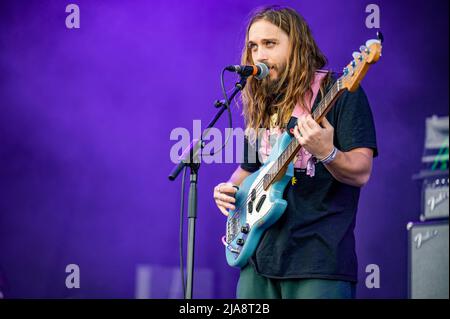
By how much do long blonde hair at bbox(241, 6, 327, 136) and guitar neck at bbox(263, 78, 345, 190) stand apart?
0.61ft

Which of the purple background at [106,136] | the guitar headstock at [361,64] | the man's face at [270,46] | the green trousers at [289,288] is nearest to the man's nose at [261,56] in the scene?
the man's face at [270,46]

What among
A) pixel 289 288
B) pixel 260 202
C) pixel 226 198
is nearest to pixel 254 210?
pixel 260 202

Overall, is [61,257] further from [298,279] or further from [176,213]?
[298,279]

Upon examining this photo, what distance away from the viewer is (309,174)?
2.40 meters

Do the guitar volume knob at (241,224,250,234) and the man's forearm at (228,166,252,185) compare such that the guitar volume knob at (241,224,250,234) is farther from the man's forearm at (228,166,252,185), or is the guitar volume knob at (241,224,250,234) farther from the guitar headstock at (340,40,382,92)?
the guitar headstock at (340,40,382,92)

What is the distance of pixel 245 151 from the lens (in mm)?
2906

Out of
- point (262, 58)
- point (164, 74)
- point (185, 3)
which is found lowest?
point (262, 58)

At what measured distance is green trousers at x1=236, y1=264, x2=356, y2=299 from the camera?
231cm

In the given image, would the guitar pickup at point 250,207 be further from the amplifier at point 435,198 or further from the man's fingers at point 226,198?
the amplifier at point 435,198

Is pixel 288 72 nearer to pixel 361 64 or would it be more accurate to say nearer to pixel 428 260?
pixel 361 64

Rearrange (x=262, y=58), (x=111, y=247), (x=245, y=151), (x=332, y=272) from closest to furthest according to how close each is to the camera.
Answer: (x=332, y=272) < (x=262, y=58) < (x=245, y=151) < (x=111, y=247)

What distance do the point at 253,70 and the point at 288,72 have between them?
15 centimetres

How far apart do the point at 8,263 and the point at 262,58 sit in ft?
7.83

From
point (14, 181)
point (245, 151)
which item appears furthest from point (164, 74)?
point (245, 151)
